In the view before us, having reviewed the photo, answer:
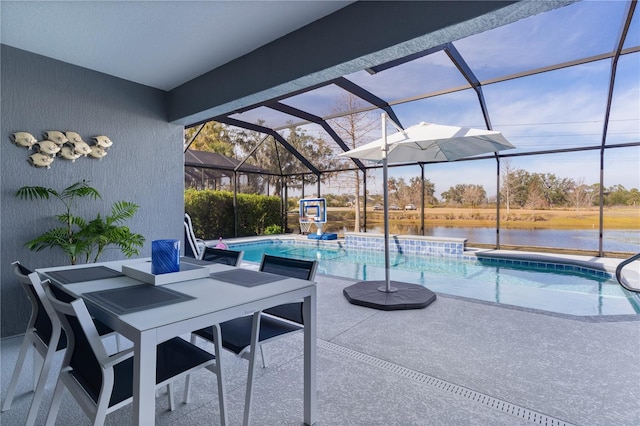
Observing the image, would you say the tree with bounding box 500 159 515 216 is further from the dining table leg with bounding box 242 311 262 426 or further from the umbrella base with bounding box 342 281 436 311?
the dining table leg with bounding box 242 311 262 426

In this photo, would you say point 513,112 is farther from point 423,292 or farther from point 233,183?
point 233,183

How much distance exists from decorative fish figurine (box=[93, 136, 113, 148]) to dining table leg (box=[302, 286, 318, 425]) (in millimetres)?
3078

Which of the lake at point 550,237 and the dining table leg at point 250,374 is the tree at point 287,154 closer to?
the lake at point 550,237

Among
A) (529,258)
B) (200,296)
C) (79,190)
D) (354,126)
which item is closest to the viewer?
(200,296)

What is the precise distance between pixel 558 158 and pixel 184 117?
811 cm

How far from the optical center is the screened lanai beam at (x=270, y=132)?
7.78 m

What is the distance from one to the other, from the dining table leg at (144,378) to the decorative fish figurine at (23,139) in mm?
3004

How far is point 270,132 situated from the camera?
9.20m

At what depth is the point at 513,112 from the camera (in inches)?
286

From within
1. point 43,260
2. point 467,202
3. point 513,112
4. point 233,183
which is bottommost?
point 43,260

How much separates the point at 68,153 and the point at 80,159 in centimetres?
13

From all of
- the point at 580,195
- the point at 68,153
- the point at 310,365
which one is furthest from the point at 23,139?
the point at 580,195

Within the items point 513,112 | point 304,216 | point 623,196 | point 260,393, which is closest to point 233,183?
point 304,216

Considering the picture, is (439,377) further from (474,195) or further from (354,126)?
(354,126)
